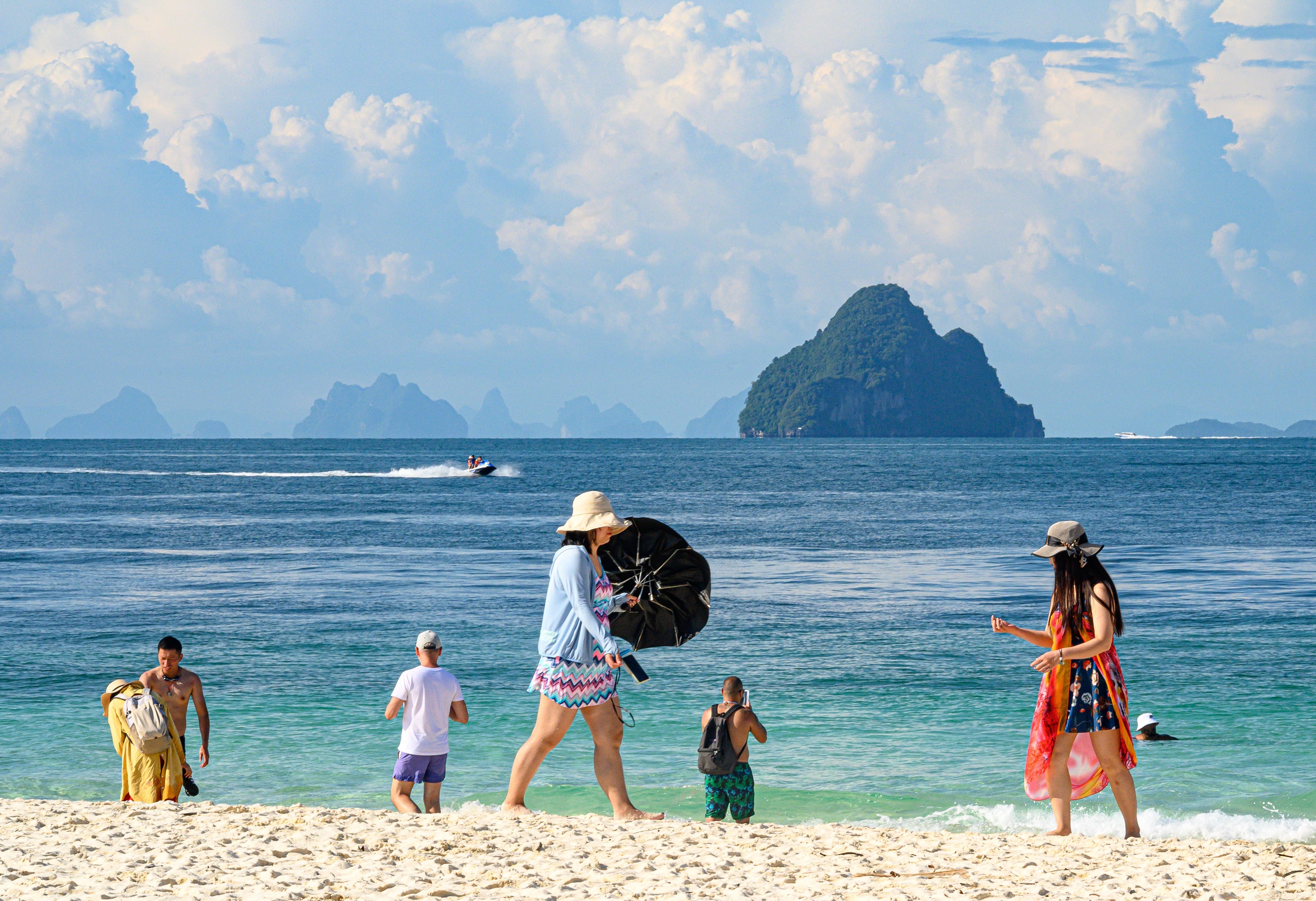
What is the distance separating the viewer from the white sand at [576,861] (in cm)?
588

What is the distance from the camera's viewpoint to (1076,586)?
21.4ft

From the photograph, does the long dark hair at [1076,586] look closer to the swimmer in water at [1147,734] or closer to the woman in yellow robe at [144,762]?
the woman in yellow robe at [144,762]

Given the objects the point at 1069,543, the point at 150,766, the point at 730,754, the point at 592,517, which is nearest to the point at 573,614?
the point at 592,517

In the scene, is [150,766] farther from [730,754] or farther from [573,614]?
[730,754]

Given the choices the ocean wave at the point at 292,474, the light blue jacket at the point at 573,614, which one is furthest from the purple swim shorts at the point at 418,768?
the ocean wave at the point at 292,474

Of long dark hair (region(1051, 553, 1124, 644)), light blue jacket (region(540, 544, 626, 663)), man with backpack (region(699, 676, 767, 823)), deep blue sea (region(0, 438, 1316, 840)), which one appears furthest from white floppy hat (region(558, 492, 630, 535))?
deep blue sea (region(0, 438, 1316, 840))

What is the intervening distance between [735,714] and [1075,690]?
2205 mm

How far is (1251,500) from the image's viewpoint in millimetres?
61156

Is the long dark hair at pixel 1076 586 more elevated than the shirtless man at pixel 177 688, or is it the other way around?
the long dark hair at pixel 1076 586

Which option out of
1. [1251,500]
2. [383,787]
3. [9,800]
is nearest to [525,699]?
[383,787]

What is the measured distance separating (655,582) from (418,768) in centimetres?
222

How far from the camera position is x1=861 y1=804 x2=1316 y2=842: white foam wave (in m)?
9.48

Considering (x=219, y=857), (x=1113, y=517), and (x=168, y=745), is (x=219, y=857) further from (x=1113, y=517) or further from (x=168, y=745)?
(x=1113, y=517)

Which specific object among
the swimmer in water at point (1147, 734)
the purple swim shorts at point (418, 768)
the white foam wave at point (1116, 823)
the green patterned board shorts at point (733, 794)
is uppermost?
the purple swim shorts at point (418, 768)
